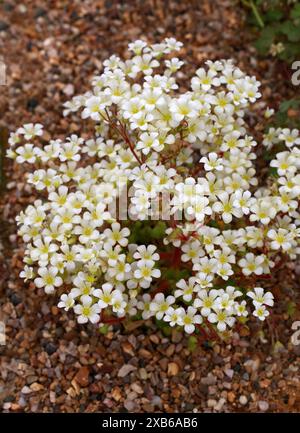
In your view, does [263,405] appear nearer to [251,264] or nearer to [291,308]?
[291,308]

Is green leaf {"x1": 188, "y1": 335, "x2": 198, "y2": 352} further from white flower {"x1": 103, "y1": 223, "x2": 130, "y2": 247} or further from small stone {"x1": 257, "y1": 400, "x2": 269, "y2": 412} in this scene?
white flower {"x1": 103, "y1": 223, "x2": 130, "y2": 247}

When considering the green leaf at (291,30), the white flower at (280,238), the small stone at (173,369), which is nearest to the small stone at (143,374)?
the small stone at (173,369)

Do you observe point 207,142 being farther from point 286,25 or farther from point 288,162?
point 286,25

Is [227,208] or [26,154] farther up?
[26,154]

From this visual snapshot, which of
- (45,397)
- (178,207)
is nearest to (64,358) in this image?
(45,397)

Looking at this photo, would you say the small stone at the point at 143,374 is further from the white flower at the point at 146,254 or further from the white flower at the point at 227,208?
the white flower at the point at 227,208

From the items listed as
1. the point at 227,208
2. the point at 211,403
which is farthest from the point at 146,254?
the point at 211,403
